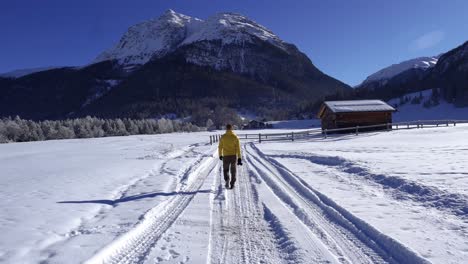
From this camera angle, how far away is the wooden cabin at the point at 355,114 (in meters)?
44.7

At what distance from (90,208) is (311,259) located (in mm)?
5934

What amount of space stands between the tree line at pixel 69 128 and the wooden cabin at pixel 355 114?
56105 mm

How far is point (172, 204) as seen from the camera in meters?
8.90

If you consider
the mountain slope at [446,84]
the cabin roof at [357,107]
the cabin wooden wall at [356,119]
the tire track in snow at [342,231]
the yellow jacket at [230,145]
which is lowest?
the tire track in snow at [342,231]

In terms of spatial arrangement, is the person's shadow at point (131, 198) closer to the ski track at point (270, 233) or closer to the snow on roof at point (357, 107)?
the ski track at point (270, 233)

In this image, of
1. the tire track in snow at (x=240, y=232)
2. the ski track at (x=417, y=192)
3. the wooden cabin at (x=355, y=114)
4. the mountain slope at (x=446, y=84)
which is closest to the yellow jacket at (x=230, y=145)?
the tire track in snow at (x=240, y=232)

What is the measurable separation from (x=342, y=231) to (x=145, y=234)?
3558 millimetres

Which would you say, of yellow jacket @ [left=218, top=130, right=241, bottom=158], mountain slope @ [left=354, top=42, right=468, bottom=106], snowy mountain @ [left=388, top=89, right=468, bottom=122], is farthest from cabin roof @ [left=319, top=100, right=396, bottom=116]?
mountain slope @ [left=354, top=42, right=468, bottom=106]

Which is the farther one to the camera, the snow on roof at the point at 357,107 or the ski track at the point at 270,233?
the snow on roof at the point at 357,107

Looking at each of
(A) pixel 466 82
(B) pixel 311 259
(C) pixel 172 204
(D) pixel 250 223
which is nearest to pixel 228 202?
(C) pixel 172 204

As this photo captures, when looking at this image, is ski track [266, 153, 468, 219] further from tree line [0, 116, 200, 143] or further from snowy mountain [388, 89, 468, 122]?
snowy mountain [388, 89, 468, 122]

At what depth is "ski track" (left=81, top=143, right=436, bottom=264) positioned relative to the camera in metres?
5.26

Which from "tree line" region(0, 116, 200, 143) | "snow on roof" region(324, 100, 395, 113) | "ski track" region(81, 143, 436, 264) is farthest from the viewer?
"tree line" region(0, 116, 200, 143)

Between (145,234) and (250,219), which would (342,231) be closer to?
(250,219)
